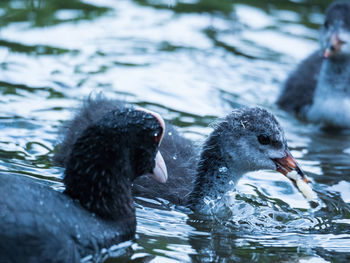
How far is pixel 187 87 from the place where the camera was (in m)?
9.98

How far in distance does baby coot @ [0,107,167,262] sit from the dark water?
0.29 m

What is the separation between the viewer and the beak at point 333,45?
951 centimetres

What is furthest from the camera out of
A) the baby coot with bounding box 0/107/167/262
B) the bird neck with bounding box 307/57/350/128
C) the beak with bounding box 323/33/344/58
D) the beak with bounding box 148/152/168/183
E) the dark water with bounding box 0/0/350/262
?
the bird neck with bounding box 307/57/350/128

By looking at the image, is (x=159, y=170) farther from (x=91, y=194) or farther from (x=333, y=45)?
(x=333, y=45)

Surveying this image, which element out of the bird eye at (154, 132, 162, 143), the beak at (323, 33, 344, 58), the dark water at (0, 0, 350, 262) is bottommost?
the dark water at (0, 0, 350, 262)

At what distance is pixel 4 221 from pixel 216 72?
6435 mm

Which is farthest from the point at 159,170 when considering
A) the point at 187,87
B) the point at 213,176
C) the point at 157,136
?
the point at 187,87

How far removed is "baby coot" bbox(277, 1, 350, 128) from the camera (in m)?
9.59

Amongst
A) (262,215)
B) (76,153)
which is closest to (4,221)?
(76,153)

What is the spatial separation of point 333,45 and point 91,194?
5217 millimetres

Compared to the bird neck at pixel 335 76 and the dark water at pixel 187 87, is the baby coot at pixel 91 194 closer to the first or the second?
the dark water at pixel 187 87

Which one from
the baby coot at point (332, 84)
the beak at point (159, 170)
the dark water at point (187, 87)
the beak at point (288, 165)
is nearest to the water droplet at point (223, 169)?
the dark water at point (187, 87)

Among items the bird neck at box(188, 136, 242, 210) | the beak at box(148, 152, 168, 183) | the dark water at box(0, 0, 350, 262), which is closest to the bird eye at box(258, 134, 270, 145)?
the bird neck at box(188, 136, 242, 210)

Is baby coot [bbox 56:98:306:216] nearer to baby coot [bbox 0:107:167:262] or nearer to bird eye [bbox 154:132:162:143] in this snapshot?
baby coot [bbox 0:107:167:262]
